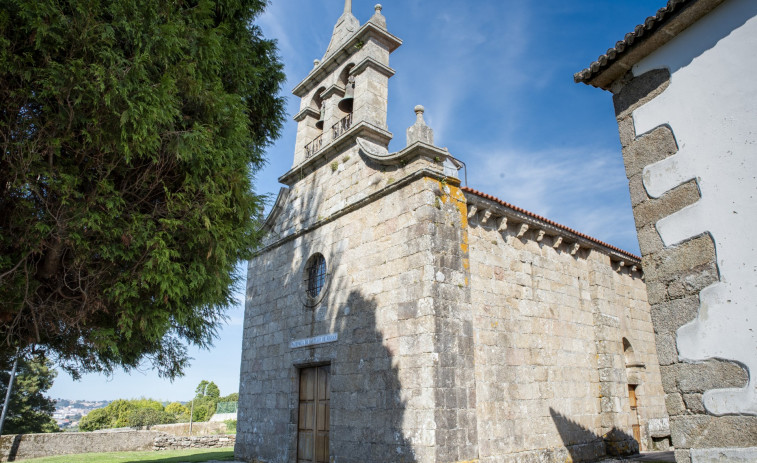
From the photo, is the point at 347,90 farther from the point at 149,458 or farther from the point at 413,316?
the point at 149,458

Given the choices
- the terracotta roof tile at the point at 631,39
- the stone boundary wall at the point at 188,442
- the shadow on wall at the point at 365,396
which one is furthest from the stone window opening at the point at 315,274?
the stone boundary wall at the point at 188,442

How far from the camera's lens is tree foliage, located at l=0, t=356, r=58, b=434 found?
30094mm

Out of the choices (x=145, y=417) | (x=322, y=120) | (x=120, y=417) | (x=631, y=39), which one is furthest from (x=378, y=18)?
(x=120, y=417)

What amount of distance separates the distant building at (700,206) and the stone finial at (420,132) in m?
3.97

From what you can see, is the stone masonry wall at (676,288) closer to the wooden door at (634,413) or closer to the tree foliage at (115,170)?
the tree foliage at (115,170)

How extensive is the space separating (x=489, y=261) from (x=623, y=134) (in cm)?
433

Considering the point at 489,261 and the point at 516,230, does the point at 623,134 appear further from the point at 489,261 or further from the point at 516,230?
the point at 516,230

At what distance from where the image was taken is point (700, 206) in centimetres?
402

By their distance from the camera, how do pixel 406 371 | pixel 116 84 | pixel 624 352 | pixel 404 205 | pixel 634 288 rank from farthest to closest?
1. pixel 634 288
2. pixel 624 352
3. pixel 404 205
4. pixel 406 371
5. pixel 116 84

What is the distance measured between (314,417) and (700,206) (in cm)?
784

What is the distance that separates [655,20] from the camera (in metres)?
4.49

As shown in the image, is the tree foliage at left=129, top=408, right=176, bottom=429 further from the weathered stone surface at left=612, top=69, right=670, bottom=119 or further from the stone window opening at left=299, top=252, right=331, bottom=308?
the weathered stone surface at left=612, top=69, right=670, bottom=119

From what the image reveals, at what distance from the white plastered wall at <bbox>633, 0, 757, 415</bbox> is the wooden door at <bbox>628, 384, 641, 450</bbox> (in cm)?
851

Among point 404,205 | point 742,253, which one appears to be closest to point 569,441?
point 404,205
